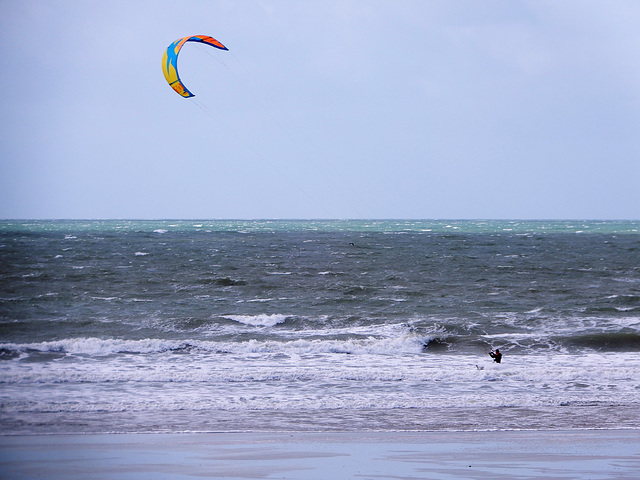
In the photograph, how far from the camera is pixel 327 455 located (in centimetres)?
715

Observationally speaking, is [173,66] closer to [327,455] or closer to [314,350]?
[314,350]

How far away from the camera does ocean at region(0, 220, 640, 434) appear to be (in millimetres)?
9000

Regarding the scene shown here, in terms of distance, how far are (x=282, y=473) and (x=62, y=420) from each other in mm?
3735

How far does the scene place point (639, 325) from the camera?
17.4 m

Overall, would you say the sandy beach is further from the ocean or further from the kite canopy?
the kite canopy

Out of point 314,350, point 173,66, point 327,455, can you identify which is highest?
point 173,66

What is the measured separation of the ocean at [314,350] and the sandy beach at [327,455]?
43 centimetres

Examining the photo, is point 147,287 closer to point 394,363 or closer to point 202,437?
point 394,363

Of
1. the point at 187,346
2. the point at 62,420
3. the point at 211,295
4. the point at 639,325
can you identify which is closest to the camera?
the point at 62,420

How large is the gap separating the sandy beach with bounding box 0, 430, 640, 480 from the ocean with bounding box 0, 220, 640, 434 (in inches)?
17.1

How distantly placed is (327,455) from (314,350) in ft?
24.0

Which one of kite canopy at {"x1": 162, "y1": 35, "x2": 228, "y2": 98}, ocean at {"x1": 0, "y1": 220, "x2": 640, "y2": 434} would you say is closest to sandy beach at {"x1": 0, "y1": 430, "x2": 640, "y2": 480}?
ocean at {"x1": 0, "y1": 220, "x2": 640, "y2": 434}

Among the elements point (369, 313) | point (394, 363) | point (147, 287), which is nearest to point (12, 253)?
point (147, 287)

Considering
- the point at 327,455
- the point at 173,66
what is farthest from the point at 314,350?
the point at 173,66
